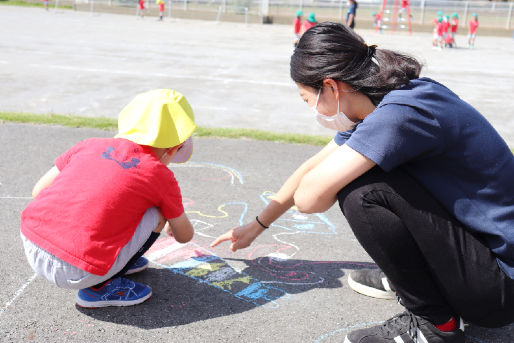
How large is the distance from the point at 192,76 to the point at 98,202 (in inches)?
294

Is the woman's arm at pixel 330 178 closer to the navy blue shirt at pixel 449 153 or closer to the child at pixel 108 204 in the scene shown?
the navy blue shirt at pixel 449 153

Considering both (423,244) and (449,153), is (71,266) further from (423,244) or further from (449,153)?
(449,153)

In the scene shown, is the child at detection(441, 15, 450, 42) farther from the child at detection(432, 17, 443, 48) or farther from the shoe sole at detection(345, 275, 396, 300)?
the shoe sole at detection(345, 275, 396, 300)

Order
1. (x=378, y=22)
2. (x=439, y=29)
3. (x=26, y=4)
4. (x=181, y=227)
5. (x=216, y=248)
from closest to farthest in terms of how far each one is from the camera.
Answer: (x=181, y=227) < (x=216, y=248) < (x=439, y=29) < (x=378, y=22) < (x=26, y=4)

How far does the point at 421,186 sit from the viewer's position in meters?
1.84

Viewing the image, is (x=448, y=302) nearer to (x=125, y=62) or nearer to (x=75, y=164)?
(x=75, y=164)

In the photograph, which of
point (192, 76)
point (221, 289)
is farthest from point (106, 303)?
point (192, 76)

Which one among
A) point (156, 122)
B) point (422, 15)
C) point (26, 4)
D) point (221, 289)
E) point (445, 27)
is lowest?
point (221, 289)

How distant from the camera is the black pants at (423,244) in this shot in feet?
5.93

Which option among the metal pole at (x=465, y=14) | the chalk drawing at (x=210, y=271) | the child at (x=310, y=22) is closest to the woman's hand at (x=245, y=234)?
the chalk drawing at (x=210, y=271)

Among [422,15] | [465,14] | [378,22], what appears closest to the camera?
[378,22]

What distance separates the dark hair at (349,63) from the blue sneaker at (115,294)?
1.21m

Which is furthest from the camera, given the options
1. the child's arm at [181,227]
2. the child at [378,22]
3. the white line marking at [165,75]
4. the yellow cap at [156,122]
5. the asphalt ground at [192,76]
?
the child at [378,22]

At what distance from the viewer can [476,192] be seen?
1.83m
